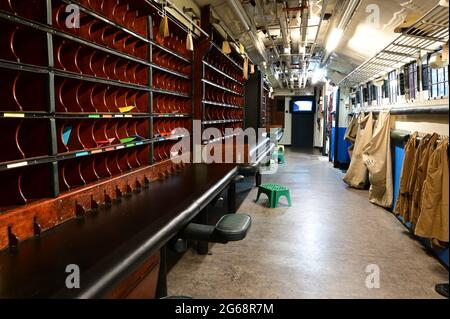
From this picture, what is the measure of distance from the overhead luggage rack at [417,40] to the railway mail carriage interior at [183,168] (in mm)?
24

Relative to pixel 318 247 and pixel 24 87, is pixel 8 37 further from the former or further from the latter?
pixel 318 247

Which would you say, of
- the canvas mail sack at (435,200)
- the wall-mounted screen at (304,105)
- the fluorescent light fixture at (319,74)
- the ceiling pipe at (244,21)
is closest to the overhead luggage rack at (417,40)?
the canvas mail sack at (435,200)

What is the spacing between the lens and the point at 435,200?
2.80 meters

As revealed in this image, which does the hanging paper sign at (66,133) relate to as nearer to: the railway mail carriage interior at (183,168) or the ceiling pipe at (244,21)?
the railway mail carriage interior at (183,168)

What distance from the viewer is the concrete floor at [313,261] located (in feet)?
8.30

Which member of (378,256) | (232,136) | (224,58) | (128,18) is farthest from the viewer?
(232,136)

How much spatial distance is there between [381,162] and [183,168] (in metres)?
2.99

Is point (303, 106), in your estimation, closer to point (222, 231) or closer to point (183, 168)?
point (183, 168)

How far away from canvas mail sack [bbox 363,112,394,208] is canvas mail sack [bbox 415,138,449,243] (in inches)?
74.3

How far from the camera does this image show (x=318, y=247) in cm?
337

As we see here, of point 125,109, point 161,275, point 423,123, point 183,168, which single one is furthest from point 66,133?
point 423,123

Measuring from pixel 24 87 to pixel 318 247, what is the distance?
2915 millimetres

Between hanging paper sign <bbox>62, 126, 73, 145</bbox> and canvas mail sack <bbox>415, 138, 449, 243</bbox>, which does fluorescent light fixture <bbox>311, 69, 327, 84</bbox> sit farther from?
hanging paper sign <bbox>62, 126, 73, 145</bbox>
